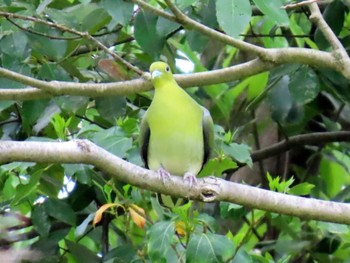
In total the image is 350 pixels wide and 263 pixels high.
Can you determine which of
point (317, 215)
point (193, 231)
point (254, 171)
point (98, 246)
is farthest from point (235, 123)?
point (317, 215)

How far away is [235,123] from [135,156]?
1.85 meters

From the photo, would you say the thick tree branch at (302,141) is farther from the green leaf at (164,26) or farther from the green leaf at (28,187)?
the green leaf at (28,187)

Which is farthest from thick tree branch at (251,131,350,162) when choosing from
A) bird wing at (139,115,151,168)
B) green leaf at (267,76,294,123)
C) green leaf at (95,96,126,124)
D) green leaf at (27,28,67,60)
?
green leaf at (27,28,67,60)

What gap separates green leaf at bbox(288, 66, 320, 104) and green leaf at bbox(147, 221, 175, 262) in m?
1.25

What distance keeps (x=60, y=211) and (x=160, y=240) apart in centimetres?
93

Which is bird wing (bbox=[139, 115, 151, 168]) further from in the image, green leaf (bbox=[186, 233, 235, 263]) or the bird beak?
green leaf (bbox=[186, 233, 235, 263])

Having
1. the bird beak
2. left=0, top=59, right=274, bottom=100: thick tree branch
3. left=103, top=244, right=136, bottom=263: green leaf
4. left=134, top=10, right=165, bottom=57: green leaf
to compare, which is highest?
left=0, top=59, right=274, bottom=100: thick tree branch

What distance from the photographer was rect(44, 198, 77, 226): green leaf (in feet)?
14.9

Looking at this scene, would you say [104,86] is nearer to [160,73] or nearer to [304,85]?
[160,73]

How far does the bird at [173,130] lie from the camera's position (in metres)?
4.16

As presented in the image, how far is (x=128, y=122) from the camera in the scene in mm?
4344

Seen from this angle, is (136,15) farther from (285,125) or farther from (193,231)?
(285,125)

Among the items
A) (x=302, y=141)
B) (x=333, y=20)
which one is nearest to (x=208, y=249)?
(x=333, y=20)

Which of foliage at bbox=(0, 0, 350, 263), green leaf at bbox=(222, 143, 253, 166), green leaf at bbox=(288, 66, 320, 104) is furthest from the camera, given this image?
green leaf at bbox=(288, 66, 320, 104)
